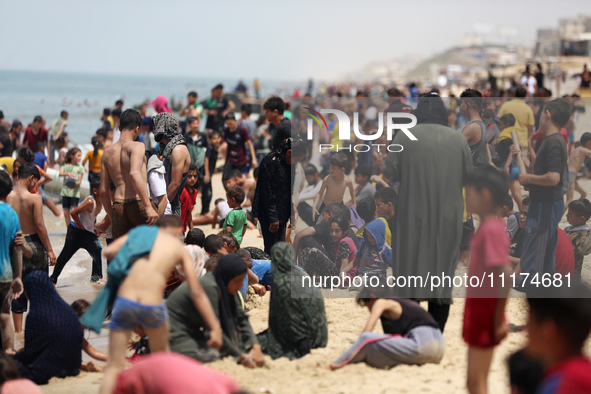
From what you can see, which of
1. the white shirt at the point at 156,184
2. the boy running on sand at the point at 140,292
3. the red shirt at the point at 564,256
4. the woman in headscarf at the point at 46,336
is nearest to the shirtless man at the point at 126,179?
the white shirt at the point at 156,184

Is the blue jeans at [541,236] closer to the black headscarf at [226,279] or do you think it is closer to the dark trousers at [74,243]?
the black headscarf at [226,279]

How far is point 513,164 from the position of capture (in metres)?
6.46

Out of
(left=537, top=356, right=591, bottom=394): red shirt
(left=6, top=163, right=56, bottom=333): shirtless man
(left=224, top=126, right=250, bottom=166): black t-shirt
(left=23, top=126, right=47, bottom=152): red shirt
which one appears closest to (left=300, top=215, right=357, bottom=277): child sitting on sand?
(left=6, top=163, right=56, bottom=333): shirtless man

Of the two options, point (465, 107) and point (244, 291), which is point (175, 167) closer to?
point (244, 291)

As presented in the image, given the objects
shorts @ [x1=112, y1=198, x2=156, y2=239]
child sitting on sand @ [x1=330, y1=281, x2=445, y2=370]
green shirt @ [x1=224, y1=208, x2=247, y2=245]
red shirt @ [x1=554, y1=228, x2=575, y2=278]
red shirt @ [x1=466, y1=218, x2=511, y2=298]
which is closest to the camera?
red shirt @ [x1=466, y1=218, x2=511, y2=298]

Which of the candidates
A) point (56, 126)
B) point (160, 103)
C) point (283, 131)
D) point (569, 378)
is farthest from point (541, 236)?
point (56, 126)

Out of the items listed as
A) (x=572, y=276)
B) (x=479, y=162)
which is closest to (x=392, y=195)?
(x=479, y=162)

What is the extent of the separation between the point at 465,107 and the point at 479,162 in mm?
576

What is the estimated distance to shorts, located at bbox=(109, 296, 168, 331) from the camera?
4.01 meters

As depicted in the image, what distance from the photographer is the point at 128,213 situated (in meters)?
6.48

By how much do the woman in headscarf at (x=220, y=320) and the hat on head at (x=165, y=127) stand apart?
7.54 ft

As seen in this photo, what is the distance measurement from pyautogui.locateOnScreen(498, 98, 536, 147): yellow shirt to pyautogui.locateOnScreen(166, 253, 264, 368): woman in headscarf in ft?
11.1

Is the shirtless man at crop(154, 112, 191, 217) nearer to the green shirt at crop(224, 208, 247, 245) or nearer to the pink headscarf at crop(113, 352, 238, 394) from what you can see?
the green shirt at crop(224, 208, 247, 245)

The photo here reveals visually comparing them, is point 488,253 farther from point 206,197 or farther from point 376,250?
point 206,197
